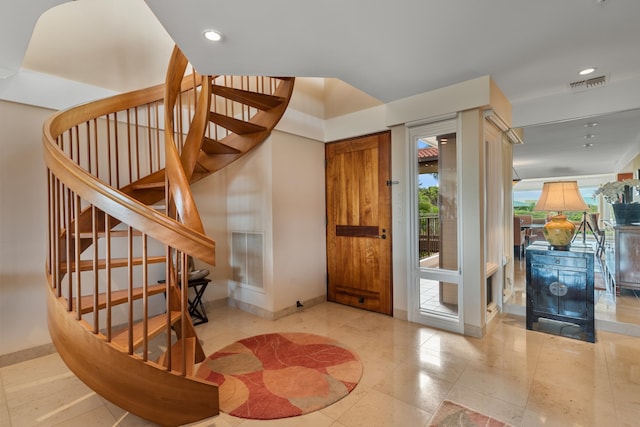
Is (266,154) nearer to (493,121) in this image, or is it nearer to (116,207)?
(116,207)

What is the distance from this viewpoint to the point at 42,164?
8.82ft

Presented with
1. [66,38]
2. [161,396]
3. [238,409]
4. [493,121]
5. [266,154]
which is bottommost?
[238,409]

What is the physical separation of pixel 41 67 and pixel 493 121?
14.4 ft

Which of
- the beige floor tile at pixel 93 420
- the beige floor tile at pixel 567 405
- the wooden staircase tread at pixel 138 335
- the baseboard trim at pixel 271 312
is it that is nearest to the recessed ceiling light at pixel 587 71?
the beige floor tile at pixel 567 405

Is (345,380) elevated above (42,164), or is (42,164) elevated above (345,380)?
(42,164)

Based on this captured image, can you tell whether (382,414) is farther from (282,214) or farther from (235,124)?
(235,124)

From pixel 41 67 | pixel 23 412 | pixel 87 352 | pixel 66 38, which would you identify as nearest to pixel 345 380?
pixel 87 352

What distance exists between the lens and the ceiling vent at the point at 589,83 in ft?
9.28

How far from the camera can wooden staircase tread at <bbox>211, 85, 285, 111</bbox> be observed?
114 inches

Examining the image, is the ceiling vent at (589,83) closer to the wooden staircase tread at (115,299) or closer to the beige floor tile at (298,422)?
the beige floor tile at (298,422)

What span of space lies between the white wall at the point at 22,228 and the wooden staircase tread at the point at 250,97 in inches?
63.0

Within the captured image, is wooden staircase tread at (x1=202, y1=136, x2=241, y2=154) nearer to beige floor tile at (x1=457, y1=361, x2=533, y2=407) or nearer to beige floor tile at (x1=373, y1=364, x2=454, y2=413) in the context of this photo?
beige floor tile at (x1=373, y1=364, x2=454, y2=413)

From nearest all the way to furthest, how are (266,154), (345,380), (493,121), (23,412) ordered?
(23,412) → (345,380) → (493,121) → (266,154)

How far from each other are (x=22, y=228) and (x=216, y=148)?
5.98 ft
